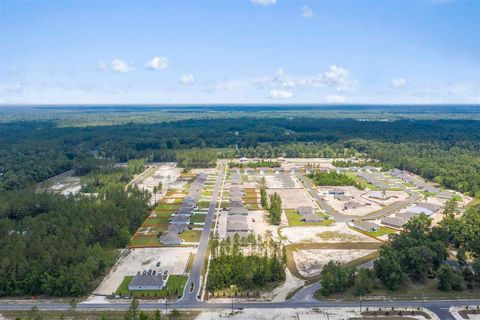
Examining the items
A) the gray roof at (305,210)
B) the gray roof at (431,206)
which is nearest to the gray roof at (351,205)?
the gray roof at (305,210)

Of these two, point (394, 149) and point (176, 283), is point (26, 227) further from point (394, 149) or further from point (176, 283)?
point (394, 149)

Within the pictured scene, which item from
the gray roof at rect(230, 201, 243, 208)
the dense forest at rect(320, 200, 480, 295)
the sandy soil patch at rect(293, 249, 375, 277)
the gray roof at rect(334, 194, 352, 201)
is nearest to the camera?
the dense forest at rect(320, 200, 480, 295)

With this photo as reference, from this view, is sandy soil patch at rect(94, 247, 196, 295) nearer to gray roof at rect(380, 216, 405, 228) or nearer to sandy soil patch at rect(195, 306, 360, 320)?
sandy soil patch at rect(195, 306, 360, 320)

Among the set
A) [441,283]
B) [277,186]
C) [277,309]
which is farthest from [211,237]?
[277,186]

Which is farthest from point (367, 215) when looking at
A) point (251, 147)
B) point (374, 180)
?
point (251, 147)

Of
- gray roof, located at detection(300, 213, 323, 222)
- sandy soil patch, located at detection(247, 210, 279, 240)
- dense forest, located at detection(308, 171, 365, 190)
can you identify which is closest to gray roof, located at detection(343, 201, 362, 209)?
gray roof, located at detection(300, 213, 323, 222)

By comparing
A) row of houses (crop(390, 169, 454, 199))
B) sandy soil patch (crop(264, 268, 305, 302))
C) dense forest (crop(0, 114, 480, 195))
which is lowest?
sandy soil patch (crop(264, 268, 305, 302))
